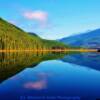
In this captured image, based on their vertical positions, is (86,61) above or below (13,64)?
below

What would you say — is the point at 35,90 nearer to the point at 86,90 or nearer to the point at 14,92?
the point at 14,92

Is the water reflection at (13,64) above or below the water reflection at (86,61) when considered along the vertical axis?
above

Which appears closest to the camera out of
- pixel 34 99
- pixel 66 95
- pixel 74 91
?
pixel 34 99

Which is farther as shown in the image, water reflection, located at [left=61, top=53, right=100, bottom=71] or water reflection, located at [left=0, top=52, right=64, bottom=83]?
water reflection, located at [left=61, top=53, right=100, bottom=71]

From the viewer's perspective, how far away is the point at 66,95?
2727 centimetres

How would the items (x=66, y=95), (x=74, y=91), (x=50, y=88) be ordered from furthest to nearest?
(x=50, y=88)
(x=74, y=91)
(x=66, y=95)

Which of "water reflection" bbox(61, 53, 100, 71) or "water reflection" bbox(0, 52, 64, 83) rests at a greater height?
"water reflection" bbox(0, 52, 64, 83)

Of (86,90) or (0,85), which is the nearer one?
(86,90)

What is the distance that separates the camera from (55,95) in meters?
27.3

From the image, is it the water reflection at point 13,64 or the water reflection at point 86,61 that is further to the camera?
the water reflection at point 86,61

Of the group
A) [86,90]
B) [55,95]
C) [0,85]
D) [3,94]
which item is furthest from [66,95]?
[0,85]

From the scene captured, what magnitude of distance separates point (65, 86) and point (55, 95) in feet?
20.1

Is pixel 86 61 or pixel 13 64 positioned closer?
pixel 13 64

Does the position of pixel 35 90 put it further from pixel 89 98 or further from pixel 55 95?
pixel 89 98
